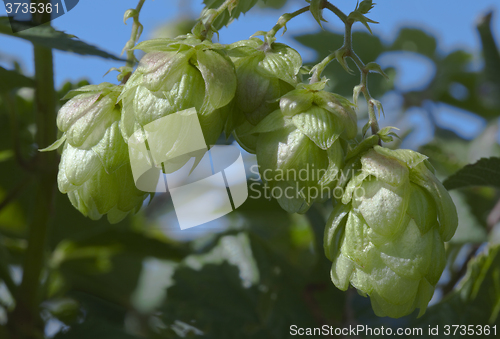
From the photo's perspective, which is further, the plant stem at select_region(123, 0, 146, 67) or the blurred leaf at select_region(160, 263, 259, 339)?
the blurred leaf at select_region(160, 263, 259, 339)

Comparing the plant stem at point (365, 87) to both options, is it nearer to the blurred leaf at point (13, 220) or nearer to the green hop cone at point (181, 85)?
the green hop cone at point (181, 85)

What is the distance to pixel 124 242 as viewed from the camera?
4.46 feet

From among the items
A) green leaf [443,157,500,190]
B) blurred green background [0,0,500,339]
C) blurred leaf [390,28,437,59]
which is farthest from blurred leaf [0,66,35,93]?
blurred leaf [390,28,437,59]

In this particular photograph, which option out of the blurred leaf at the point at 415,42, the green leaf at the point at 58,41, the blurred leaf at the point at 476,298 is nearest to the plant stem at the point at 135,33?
the green leaf at the point at 58,41

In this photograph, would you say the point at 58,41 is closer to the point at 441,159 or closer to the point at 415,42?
the point at 441,159

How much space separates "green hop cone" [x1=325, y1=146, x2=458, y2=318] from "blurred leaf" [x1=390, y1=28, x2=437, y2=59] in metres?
1.19

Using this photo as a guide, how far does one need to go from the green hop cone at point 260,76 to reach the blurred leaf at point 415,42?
1146 millimetres

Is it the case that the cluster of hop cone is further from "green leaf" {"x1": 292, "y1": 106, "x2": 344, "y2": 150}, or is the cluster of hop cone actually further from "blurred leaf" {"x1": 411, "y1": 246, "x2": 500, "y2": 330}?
"blurred leaf" {"x1": 411, "y1": 246, "x2": 500, "y2": 330}

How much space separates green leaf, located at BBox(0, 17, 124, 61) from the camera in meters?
0.73

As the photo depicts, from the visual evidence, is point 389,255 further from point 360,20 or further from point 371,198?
point 360,20

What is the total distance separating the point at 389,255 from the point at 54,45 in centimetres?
54

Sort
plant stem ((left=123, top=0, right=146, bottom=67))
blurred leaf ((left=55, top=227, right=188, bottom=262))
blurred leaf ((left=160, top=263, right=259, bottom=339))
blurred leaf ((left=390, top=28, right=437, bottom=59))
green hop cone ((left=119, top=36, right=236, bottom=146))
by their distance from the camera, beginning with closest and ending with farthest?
green hop cone ((left=119, top=36, right=236, bottom=146)), plant stem ((left=123, top=0, right=146, bottom=67)), blurred leaf ((left=160, top=263, right=259, bottom=339)), blurred leaf ((left=55, top=227, right=188, bottom=262)), blurred leaf ((left=390, top=28, right=437, bottom=59))

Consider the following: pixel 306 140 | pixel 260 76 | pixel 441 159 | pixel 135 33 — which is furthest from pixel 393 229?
pixel 441 159

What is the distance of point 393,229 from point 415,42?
54.2 inches
